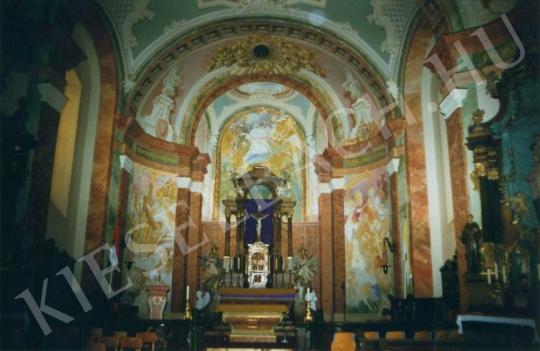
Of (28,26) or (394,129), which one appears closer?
(28,26)

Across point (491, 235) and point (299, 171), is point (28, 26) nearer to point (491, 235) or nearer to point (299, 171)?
point (491, 235)

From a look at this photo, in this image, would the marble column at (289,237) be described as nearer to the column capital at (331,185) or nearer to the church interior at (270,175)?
the church interior at (270,175)

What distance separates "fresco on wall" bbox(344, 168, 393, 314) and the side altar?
2193 millimetres

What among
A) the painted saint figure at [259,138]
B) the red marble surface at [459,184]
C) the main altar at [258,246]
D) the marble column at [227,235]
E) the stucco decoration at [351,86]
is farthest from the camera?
the painted saint figure at [259,138]

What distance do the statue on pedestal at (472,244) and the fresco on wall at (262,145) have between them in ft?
45.5

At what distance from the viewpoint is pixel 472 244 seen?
920cm

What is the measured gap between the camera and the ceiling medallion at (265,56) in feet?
56.8

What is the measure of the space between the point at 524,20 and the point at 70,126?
10924 millimetres

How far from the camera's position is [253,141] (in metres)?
23.7

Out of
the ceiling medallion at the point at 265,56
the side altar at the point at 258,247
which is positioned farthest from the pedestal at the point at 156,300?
the ceiling medallion at the point at 265,56

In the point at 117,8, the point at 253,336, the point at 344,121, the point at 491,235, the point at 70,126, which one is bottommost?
the point at 253,336

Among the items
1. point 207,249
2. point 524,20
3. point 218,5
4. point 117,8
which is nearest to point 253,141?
point 207,249

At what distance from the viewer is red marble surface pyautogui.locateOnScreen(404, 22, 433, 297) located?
1306 centimetres

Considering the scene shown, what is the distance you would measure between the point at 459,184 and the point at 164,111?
10.9 meters
